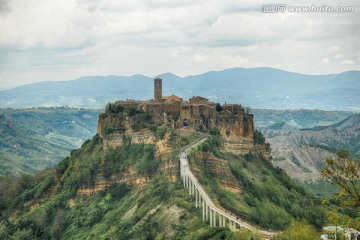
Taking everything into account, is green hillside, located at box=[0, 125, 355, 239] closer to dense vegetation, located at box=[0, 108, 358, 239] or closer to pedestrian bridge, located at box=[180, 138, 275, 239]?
Result: dense vegetation, located at box=[0, 108, 358, 239]

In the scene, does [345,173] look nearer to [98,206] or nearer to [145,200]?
[145,200]

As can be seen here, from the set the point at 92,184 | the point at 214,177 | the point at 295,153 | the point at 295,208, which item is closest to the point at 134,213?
the point at 214,177

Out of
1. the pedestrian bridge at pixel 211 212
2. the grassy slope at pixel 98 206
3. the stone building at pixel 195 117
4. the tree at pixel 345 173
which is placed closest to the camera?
the tree at pixel 345 173

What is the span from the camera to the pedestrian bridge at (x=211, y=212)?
5035 cm

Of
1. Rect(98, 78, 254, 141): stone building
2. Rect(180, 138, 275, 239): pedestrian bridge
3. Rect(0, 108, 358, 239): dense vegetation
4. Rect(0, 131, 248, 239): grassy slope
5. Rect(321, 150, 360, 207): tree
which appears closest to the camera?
Rect(321, 150, 360, 207): tree

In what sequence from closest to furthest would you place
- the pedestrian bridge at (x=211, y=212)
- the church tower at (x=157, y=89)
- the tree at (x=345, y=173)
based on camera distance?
1. the tree at (x=345, y=173)
2. the pedestrian bridge at (x=211, y=212)
3. the church tower at (x=157, y=89)

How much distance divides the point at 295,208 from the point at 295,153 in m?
112

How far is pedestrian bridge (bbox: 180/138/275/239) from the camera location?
50350 millimetres

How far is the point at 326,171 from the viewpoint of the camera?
27.9 m

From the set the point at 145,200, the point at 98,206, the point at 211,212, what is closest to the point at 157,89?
the point at 98,206

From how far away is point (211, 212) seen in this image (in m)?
53.2

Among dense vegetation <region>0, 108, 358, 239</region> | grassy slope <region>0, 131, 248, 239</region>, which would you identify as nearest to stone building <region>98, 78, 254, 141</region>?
dense vegetation <region>0, 108, 358, 239</region>

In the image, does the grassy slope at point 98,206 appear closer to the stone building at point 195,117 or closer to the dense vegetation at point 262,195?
the dense vegetation at point 262,195

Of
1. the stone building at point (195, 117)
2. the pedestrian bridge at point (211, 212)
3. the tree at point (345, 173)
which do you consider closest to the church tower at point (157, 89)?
the stone building at point (195, 117)
